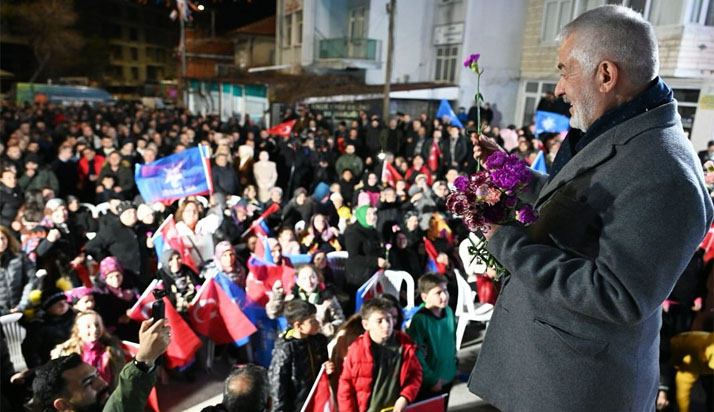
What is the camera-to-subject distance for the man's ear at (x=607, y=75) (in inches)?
48.6

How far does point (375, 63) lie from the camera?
21.4 meters

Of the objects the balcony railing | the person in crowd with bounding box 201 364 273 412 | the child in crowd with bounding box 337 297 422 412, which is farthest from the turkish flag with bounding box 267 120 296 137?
the balcony railing

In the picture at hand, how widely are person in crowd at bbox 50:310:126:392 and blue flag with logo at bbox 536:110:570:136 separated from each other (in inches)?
406

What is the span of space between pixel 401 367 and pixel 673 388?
6.82 ft

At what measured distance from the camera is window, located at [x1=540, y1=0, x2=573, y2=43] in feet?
43.0

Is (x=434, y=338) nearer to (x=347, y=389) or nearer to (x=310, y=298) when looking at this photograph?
(x=347, y=389)

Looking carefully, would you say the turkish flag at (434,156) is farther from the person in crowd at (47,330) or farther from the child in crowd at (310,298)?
the person in crowd at (47,330)

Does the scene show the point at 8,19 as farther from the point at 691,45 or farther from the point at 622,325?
the point at 622,325

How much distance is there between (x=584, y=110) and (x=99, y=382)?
246 centimetres

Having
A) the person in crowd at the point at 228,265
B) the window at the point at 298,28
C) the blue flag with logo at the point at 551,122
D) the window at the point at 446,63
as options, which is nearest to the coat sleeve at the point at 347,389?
the person in crowd at the point at 228,265

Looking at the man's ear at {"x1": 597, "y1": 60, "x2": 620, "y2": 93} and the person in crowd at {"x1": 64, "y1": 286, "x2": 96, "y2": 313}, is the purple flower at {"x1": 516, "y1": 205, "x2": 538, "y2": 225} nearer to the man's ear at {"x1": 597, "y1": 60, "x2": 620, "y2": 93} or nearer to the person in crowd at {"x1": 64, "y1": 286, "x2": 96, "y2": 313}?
the man's ear at {"x1": 597, "y1": 60, "x2": 620, "y2": 93}

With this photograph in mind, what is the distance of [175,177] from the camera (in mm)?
6969

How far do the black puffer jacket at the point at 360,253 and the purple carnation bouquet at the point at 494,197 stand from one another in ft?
13.1

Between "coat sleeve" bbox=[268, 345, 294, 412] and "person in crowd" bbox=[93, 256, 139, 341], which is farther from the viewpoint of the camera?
"person in crowd" bbox=[93, 256, 139, 341]
